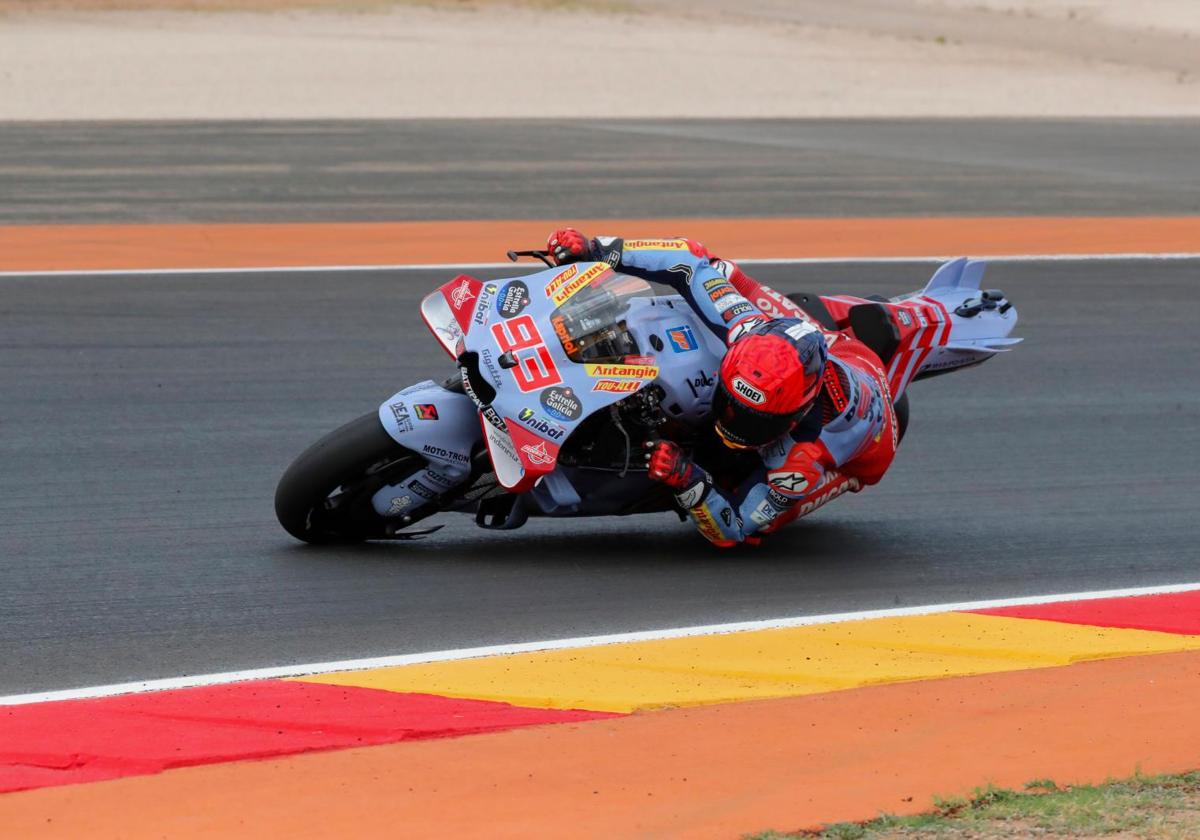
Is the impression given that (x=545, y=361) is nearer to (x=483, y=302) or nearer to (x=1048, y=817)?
(x=483, y=302)

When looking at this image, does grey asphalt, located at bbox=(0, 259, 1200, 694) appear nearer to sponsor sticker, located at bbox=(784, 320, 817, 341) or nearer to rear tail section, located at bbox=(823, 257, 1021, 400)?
rear tail section, located at bbox=(823, 257, 1021, 400)

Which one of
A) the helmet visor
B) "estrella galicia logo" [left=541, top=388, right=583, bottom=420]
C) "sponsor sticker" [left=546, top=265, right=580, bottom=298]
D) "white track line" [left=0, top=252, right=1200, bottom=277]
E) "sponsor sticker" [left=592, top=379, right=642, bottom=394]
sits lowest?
the helmet visor

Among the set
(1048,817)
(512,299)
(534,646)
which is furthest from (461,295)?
(1048,817)

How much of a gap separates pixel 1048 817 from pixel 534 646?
225 centimetres

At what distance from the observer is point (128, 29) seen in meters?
39.5

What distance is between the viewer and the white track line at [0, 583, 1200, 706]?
583 centimetres

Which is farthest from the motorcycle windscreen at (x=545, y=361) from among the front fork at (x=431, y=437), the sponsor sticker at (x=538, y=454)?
the front fork at (x=431, y=437)

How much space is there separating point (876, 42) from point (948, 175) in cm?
2482

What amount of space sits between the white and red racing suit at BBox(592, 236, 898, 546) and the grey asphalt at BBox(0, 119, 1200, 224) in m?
9.83

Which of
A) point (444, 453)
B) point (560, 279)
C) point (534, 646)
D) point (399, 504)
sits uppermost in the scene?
point (560, 279)

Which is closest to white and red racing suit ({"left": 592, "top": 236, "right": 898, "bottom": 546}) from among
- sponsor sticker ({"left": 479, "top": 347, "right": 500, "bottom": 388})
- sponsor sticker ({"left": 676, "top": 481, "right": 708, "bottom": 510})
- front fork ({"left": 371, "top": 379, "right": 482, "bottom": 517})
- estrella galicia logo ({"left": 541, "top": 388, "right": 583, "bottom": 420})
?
sponsor sticker ({"left": 676, "top": 481, "right": 708, "bottom": 510})

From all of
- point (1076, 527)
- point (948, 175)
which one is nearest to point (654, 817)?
point (1076, 527)

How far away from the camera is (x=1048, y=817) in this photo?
4.73 meters

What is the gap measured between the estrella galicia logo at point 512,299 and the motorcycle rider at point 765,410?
0.86 feet
